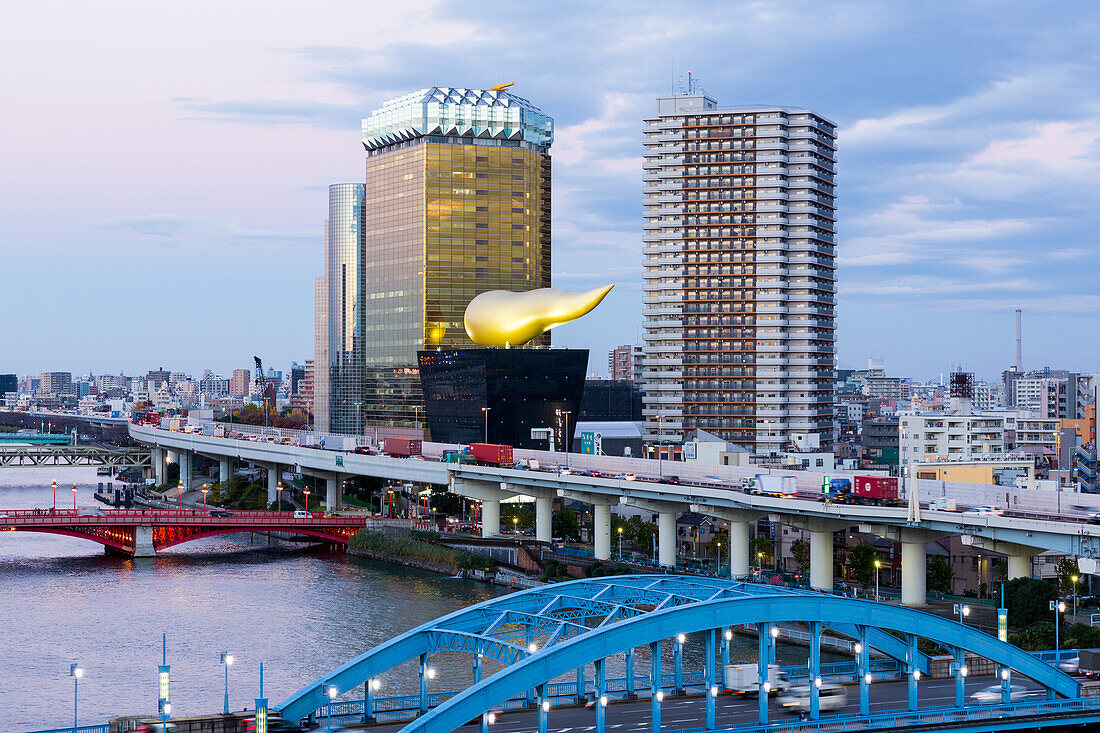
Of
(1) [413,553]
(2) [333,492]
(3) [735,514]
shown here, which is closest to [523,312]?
(2) [333,492]

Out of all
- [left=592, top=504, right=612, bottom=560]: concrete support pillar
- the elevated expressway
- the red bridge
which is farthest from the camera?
the red bridge

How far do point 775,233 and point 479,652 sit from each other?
107m

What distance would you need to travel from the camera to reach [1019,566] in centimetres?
5956

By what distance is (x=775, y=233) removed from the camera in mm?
137375

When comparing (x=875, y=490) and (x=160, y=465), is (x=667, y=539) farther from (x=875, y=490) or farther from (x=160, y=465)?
(x=160, y=465)

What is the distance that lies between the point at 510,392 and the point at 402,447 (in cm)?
1171

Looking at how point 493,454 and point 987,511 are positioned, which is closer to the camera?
point 987,511

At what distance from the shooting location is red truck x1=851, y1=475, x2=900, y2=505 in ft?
210

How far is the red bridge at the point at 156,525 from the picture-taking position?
85125 millimetres

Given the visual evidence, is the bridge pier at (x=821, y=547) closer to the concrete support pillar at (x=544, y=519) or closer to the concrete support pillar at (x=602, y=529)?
the concrete support pillar at (x=602, y=529)

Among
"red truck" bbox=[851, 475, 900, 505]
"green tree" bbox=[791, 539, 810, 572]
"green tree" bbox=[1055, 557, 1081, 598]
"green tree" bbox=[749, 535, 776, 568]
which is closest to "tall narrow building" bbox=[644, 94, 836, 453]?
"green tree" bbox=[749, 535, 776, 568]

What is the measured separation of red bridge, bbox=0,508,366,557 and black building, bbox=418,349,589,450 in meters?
26.0

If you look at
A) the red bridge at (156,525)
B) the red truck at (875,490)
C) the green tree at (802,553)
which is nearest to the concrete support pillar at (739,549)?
the green tree at (802,553)

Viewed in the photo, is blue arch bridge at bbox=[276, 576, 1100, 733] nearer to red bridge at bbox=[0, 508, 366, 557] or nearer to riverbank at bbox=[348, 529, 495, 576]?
riverbank at bbox=[348, 529, 495, 576]
